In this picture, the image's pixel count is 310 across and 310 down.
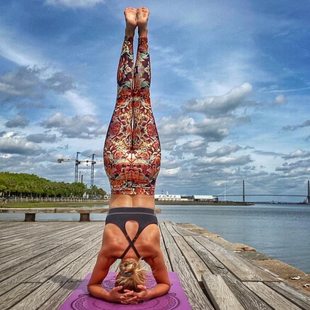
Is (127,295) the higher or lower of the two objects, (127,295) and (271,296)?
the higher

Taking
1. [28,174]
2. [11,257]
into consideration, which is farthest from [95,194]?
[11,257]

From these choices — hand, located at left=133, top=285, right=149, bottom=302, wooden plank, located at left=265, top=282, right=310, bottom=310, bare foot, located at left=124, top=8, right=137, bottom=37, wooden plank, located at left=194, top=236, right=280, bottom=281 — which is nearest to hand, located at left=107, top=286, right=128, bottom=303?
hand, located at left=133, top=285, right=149, bottom=302

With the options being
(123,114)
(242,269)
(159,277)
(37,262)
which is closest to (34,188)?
(37,262)

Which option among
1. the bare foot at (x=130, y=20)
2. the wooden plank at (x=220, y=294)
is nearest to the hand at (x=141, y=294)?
the wooden plank at (x=220, y=294)

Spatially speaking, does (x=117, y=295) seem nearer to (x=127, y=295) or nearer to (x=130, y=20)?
(x=127, y=295)

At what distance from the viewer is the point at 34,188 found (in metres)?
108

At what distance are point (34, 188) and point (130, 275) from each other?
358 feet

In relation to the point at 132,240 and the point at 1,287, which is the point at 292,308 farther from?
the point at 1,287

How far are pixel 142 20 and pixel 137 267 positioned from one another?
9.09 feet

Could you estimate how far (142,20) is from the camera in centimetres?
476

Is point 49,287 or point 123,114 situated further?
point 49,287

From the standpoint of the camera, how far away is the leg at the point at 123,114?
14.7 ft

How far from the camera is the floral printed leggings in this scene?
→ 4398mm

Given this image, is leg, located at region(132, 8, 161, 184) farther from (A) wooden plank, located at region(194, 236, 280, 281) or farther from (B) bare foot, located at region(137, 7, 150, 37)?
(A) wooden plank, located at region(194, 236, 280, 281)
